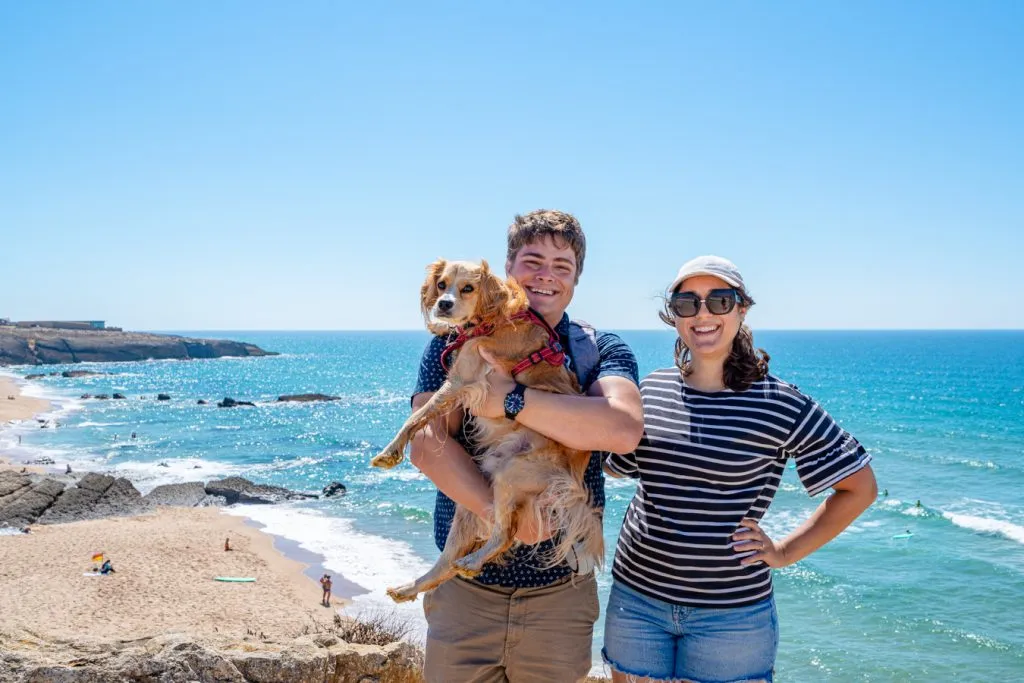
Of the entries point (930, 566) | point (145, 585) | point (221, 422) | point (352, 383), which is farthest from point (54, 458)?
point (352, 383)

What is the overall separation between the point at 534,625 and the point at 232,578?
19.7 m

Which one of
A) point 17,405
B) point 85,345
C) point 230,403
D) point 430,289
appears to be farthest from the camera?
point 85,345

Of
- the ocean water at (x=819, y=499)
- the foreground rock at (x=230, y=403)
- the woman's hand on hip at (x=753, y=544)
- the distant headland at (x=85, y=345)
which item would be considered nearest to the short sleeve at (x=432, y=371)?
the woman's hand on hip at (x=753, y=544)

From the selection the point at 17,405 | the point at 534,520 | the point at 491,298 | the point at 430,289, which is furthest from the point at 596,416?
the point at 17,405

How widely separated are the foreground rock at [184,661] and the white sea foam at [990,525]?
85.1 ft

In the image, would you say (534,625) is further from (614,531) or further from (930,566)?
(930,566)

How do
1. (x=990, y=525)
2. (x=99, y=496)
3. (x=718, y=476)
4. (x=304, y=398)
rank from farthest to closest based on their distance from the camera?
(x=304, y=398)
(x=99, y=496)
(x=990, y=525)
(x=718, y=476)

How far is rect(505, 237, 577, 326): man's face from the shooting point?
11.4 feet

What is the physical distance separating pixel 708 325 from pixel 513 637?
1709mm

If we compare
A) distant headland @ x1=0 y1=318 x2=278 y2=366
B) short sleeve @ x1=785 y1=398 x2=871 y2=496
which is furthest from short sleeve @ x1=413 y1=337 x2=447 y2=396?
distant headland @ x1=0 y1=318 x2=278 y2=366

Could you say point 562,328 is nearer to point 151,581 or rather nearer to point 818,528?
point 818,528

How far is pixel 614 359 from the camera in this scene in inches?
137

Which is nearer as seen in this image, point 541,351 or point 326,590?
point 541,351

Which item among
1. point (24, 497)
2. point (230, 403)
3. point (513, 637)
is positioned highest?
point (513, 637)
